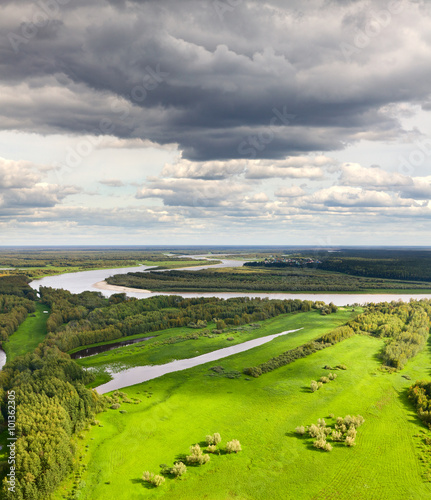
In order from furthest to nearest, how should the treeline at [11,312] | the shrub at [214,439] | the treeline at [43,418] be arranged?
the treeline at [11,312], the shrub at [214,439], the treeline at [43,418]

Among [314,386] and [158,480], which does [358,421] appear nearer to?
[314,386]

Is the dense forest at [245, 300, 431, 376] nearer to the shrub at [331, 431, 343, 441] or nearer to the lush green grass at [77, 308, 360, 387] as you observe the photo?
the lush green grass at [77, 308, 360, 387]

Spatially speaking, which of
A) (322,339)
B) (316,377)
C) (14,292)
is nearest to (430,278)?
(322,339)

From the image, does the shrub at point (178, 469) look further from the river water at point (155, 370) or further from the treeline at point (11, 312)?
the treeline at point (11, 312)

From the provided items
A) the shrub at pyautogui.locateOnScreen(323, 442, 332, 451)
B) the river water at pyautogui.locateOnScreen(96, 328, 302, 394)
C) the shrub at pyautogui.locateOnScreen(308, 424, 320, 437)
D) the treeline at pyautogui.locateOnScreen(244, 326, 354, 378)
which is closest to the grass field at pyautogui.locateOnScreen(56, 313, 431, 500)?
the shrub at pyautogui.locateOnScreen(323, 442, 332, 451)

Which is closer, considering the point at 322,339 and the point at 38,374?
the point at 38,374

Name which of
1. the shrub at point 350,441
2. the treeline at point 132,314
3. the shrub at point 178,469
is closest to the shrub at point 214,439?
the shrub at point 178,469

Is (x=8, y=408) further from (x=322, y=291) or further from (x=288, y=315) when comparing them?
(x=322, y=291)
